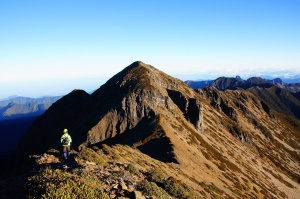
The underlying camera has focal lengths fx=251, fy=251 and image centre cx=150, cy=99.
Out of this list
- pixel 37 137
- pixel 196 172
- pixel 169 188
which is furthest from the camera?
pixel 37 137

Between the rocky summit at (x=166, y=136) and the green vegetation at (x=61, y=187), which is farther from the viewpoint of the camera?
the rocky summit at (x=166, y=136)

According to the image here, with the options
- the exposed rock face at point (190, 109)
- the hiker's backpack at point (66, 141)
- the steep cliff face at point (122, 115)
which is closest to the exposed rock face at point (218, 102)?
the steep cliff face at point (122, 115)

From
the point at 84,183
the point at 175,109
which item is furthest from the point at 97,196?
the point at 175,109

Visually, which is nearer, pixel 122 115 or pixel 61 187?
pixel 61 187

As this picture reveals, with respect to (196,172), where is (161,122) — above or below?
above

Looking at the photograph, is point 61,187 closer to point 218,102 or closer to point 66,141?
point 66,141

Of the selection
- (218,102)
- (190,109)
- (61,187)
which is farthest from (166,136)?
(218,102)

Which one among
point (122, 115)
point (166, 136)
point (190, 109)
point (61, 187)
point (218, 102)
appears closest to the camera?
point (61, 187)

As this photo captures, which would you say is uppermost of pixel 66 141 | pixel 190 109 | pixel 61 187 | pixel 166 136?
pixel 66 141

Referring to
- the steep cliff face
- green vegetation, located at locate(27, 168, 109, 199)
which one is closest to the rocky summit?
the steep cliff face

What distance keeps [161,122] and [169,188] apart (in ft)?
185

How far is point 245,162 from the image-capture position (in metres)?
104

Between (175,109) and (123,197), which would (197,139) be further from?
(123,197)

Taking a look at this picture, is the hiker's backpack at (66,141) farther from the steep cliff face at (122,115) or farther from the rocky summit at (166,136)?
the steep cliff face at (122,115)
